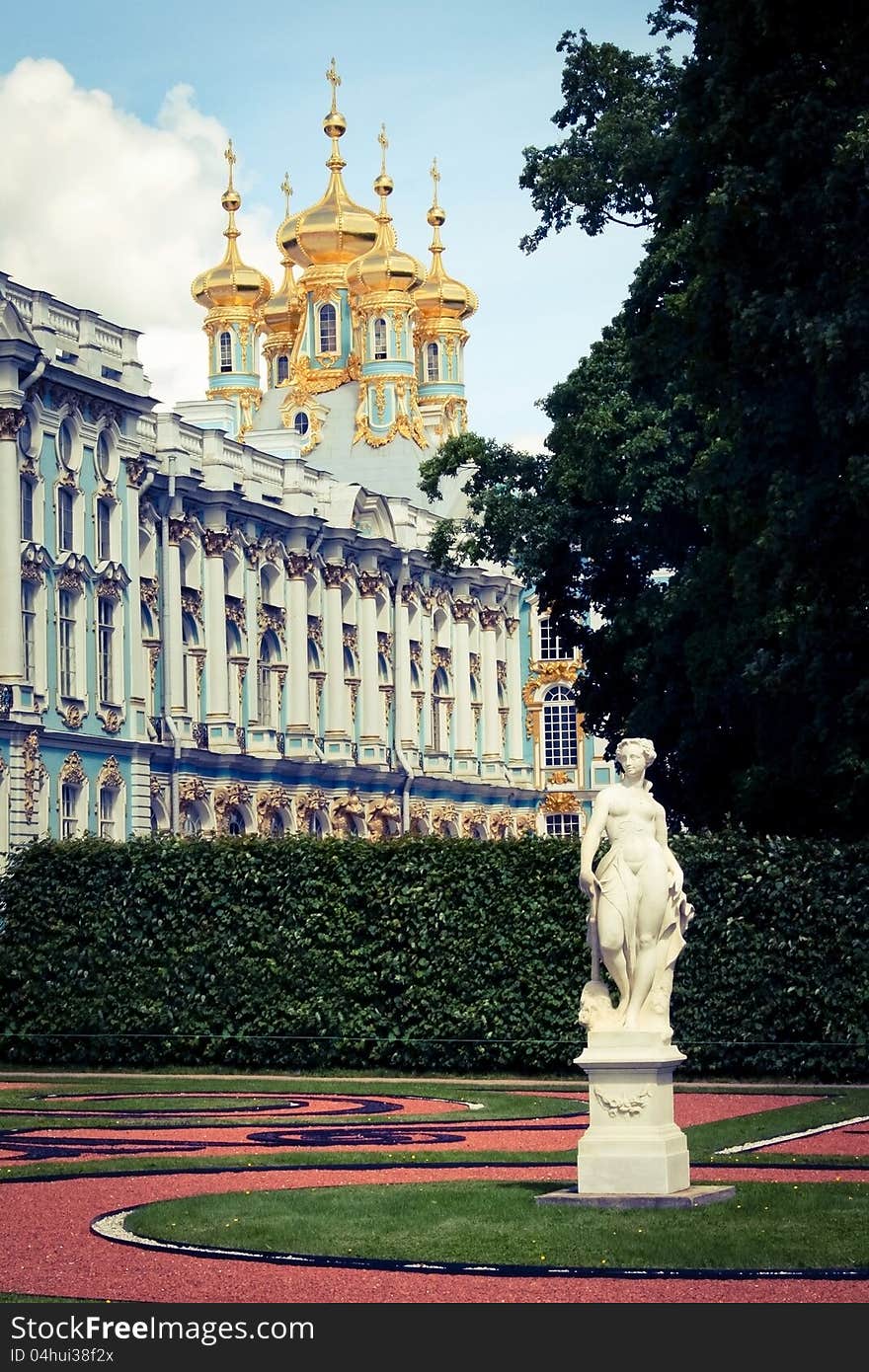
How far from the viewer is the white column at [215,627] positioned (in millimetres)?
69375

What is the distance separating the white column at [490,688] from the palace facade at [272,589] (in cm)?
12

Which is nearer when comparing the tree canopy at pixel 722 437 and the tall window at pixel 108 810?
the tree canopy at pixel 722 437

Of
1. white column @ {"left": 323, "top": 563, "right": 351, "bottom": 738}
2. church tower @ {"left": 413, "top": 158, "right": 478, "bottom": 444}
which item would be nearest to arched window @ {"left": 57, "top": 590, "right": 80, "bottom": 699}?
white column @ {"left": 323, "top": 563, "right": 351, "bottom": 738}

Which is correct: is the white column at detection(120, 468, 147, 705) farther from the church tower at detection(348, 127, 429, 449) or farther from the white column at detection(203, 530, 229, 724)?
the church tower at detection(348, 127, 429, 449)

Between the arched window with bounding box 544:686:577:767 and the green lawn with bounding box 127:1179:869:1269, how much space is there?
78.3 m

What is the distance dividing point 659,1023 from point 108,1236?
4513 mm

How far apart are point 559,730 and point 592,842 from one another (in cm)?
7995

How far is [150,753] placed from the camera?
6291 centimetres

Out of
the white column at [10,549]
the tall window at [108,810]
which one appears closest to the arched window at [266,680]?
the tall window at [108,810]

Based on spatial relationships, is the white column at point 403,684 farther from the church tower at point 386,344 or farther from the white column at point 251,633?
the church tower at point 386,344

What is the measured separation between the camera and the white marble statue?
18.2 metres

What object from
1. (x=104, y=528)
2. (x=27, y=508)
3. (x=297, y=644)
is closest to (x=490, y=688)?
(x=297, y=644)

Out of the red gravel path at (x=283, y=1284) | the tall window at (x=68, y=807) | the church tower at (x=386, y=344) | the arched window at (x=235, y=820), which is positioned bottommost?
the red gravel path at (x=283, y=1284)
